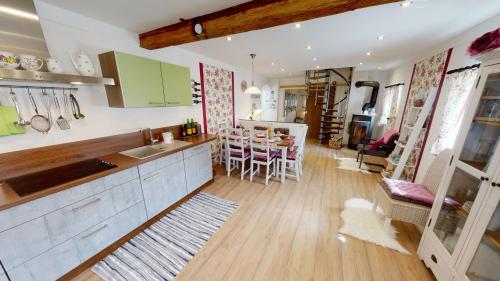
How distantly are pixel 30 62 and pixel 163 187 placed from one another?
1568mm

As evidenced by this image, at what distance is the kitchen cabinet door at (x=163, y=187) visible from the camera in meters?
1.86

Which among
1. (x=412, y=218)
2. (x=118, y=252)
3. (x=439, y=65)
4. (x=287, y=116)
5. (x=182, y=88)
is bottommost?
(x=118, y=252)

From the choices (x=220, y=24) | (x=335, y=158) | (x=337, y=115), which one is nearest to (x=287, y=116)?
(x=337, y=115)

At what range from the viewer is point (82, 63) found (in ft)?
5.21

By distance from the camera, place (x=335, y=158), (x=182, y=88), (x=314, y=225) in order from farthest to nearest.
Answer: (x=335, y=158)
(x=182, y=88)
(x=314, y=225)

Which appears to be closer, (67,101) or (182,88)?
(67,101)

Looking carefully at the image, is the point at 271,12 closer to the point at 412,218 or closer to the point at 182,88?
the point at 182,88

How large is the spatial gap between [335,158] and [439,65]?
2.55 m

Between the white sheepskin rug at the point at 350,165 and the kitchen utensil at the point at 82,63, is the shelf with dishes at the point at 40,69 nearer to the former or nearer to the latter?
the kitchen utensil at the point at 82,63

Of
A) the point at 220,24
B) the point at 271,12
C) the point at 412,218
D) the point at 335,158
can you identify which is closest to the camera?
the point at 271,12

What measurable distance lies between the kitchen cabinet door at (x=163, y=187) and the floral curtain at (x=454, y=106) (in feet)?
12.0

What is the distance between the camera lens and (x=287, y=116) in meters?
7.56

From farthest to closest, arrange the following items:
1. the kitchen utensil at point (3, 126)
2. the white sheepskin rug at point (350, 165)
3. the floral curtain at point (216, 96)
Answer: the white sheepskin rug at point (350, 165) < the floral curtain at point (216, 96) < the kitchen utensil at point (3, 126)

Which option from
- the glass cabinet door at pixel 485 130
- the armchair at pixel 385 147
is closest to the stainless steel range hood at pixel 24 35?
the glass cabinet door at pixel 485 130
